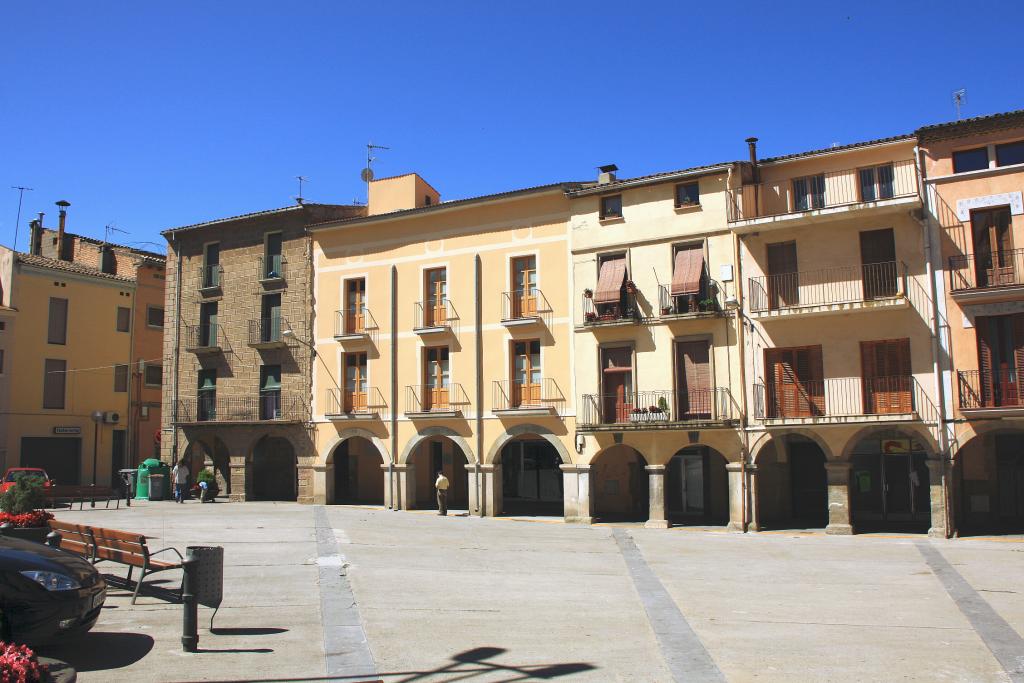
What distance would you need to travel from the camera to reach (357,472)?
34375 millimetres

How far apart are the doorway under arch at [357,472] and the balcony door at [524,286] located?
29.5 feet

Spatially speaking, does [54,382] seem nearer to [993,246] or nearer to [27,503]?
[27,503]

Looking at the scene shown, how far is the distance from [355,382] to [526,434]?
7400 mm

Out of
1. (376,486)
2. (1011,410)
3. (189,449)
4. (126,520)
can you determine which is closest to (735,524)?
(1011,410)

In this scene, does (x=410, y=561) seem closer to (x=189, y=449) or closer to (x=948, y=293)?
(x=948, y=293)

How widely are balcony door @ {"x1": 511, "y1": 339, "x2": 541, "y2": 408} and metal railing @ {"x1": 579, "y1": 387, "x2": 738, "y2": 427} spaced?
6.53ft

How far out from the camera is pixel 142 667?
351 inches

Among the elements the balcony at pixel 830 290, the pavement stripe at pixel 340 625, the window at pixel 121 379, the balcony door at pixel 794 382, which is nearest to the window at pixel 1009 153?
the balcony at pixel 830 290

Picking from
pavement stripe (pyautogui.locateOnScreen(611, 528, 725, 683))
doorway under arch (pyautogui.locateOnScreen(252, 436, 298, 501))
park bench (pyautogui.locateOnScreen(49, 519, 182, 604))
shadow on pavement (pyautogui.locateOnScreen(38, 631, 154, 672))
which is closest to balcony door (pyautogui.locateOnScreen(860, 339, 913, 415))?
pavement stripe (pyautogui.locateOnScreen(611, 528, 725, 683))

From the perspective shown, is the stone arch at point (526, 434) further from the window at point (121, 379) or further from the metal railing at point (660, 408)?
the window at point (121, 379)

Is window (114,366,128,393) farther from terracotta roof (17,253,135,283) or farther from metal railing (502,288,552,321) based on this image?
metal railing (502,288,552,321)

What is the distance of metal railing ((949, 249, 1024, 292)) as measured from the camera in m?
22.0

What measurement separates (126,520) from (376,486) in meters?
11.3

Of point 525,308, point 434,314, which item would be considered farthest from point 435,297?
point 525,308
